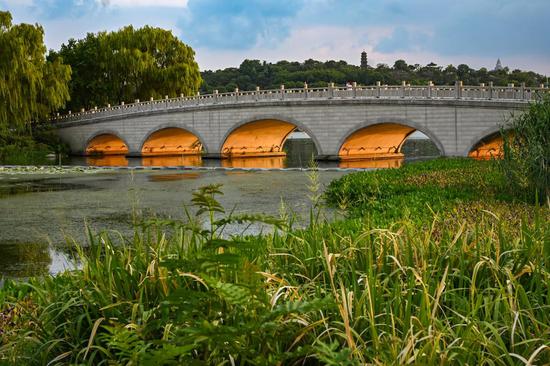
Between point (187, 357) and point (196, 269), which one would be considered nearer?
point (187, 357)

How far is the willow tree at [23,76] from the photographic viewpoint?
3241cm

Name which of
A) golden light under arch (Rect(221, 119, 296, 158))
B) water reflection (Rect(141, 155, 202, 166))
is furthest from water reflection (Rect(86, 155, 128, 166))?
golden light under arch (Rect(221, 119, 296, 158))

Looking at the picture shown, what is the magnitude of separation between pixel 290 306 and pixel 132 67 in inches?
1760

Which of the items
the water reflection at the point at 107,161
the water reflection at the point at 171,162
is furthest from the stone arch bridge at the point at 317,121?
the water reflection at the point at 107,161

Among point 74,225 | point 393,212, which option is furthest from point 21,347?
point 74,225

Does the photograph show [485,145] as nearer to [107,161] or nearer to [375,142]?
[375,142]

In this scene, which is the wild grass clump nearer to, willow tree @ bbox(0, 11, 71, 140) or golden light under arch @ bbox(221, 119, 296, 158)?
golden light under arch @ bbox(221, 119, 296, 158)

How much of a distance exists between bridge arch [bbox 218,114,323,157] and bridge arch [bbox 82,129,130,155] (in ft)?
25.1

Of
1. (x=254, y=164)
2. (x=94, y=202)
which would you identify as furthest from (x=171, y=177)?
(x=254, y=164)

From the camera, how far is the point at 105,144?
48.7 m

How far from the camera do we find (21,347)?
11.7ft

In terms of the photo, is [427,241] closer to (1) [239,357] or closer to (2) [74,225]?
(1) [239,357]

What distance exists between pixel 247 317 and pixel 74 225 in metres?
9.18

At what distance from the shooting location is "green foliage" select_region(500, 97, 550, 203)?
1010cm
